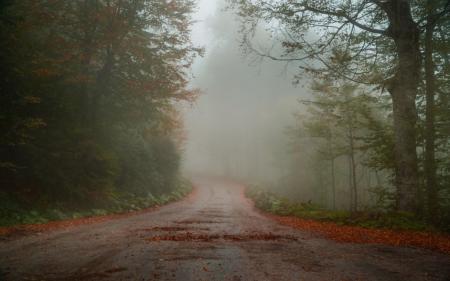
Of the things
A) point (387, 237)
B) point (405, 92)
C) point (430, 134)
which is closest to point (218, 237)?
point (387, 237)

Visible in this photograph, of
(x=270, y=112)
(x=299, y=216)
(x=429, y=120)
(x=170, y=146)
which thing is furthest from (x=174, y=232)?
(x=270, y=112)

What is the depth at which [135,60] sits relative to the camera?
18.5 m

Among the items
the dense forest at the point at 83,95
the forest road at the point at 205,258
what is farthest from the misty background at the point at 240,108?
the forest road at the point at 205,258

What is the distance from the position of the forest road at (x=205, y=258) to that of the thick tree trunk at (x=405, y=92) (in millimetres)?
4107

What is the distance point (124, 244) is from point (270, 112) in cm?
3965

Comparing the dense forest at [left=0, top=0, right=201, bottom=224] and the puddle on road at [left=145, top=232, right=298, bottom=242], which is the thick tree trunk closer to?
the puddle on road at [left=145, top=232, right=298, bottom=242]

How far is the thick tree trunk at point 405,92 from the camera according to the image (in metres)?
11.7

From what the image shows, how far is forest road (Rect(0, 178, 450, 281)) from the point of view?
5.67 meters

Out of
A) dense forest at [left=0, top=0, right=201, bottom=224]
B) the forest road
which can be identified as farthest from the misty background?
the forest road

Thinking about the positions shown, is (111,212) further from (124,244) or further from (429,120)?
(429,120)

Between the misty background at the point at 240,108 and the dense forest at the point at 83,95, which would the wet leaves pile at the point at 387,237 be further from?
the misty background at the point at 240,108

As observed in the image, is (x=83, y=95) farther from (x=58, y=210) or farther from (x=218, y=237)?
(x=218, y=237)

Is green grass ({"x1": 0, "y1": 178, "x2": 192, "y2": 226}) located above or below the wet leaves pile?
above

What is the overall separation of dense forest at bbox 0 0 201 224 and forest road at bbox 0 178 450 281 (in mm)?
4941
